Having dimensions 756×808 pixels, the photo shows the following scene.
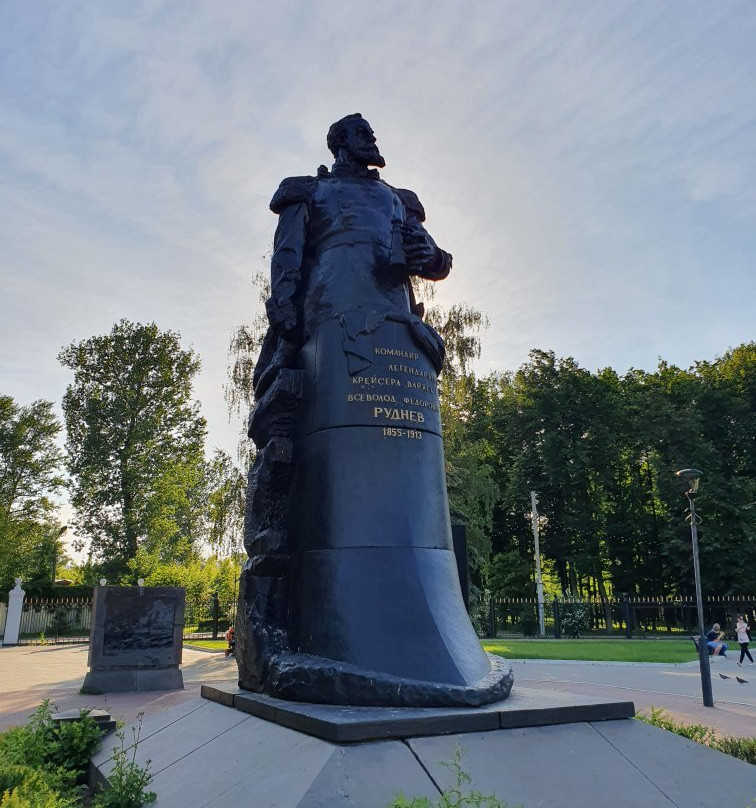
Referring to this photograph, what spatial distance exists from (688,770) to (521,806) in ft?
3.99

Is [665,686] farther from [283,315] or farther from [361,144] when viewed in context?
[361,144]

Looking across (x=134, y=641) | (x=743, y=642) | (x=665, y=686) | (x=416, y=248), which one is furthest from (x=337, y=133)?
(x=743, y=642)

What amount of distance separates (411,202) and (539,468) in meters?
31.8

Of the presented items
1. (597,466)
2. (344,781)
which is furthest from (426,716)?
(597,466)

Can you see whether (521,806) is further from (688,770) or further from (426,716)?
(688,770)

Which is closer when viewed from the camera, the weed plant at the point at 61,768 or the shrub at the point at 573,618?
the weed plant at the point at 61,768

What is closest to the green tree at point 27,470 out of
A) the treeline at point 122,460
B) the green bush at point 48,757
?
the treeline at point 122,460

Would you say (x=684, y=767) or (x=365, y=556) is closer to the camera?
(x=684, y=767)

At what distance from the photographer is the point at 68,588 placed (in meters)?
36.5

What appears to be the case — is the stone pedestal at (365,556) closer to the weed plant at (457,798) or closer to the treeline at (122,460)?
the weed plant at (457,798)

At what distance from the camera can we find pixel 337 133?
6504 millimetres

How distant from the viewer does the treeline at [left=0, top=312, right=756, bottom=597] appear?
3166cm

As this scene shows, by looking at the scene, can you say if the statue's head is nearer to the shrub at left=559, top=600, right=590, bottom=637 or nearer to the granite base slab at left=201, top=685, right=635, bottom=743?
the granite base slab at left=201, top=685, right=635, bottom=743

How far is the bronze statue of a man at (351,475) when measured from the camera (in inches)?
171
